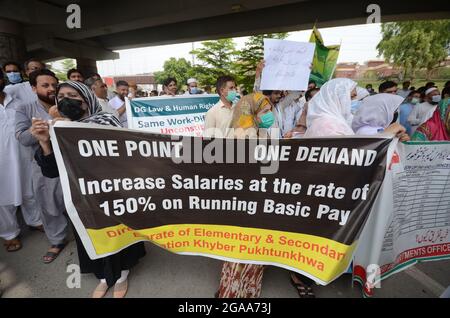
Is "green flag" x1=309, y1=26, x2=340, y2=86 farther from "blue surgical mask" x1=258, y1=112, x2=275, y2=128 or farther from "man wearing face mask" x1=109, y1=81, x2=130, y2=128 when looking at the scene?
"man wearing face mask" x1=109, y1=81, x2=130, y2=128

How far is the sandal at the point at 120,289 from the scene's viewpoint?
6.97 feet

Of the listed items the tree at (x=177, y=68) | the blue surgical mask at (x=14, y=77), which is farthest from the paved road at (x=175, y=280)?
the tree at (x=177, y=68)

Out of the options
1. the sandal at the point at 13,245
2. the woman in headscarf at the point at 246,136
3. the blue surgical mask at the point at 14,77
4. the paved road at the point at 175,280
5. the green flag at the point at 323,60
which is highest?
the green flag at the point at 323,60

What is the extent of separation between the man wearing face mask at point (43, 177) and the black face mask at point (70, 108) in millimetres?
645

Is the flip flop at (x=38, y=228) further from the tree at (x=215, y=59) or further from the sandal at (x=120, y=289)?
the tree at (x=215, y=59)

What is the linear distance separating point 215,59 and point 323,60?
23785 mm

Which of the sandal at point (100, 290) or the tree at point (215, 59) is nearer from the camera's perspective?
the sandal at point (100, 290)

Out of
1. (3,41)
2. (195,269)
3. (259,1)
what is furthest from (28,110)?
(3,41)

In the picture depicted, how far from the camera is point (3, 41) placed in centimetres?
1198

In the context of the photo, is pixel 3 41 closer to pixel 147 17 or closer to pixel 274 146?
pixel 147 17

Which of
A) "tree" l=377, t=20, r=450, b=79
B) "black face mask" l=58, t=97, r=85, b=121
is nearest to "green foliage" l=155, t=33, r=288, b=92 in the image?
"tree" l=377, t=20, r=450, b=79

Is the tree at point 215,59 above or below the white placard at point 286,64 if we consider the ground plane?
above

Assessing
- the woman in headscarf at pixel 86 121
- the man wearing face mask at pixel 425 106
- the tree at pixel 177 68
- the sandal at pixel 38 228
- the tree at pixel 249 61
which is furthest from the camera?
the tree at pixel 177 68
